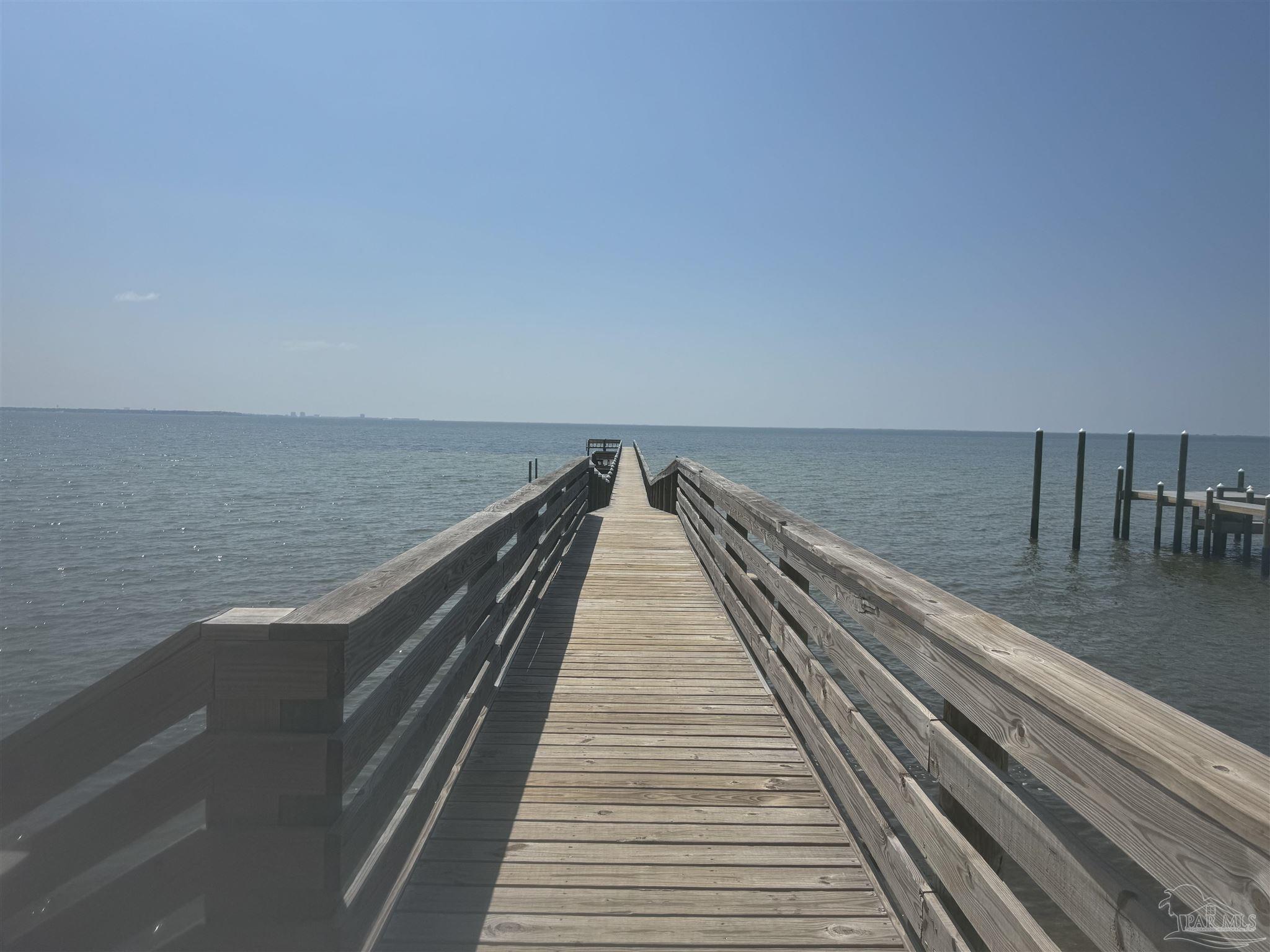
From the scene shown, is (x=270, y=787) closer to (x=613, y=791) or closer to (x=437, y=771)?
(x=437, y=771)

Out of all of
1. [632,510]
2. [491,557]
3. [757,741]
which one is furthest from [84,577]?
Answer: [757,741]

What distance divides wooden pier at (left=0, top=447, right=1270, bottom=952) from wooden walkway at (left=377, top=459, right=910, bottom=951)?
0.01 metres

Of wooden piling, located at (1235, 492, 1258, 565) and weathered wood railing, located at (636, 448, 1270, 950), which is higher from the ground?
weathered wood railing, located at (636, 448, 1270, 950)

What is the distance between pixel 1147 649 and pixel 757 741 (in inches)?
407

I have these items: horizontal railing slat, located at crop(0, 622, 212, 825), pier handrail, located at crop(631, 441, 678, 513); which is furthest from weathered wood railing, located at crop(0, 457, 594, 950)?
pier handrail, located at crop(631, 441, 678, 513)

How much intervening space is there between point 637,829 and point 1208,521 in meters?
21.1

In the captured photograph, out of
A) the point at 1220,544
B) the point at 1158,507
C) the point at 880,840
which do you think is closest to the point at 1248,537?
the point at 1220,544

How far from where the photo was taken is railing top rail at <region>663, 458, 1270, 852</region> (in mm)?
994

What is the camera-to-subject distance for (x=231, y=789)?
5.47 ft

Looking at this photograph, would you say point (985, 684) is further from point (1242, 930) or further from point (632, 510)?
point (632, 510)

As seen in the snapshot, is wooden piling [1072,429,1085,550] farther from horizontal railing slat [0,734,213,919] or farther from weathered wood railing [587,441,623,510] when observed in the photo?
horizontal railing slat [0,734,213,919]

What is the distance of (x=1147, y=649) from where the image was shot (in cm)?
1116

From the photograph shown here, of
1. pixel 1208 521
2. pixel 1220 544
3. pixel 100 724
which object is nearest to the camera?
pixel 100 724

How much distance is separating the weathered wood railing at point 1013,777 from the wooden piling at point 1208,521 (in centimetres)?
2015
